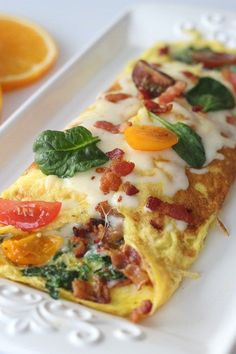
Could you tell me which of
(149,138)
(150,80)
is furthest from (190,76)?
(149,138)

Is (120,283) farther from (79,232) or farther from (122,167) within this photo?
(122,167)

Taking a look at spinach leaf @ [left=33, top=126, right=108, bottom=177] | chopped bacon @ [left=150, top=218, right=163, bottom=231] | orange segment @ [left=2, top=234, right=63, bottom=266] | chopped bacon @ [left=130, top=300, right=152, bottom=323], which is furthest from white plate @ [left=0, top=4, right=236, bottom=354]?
spinach leaf @ [left=33, top=126, right=108, bottom=177]

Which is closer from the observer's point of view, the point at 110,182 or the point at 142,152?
the point at 110,182

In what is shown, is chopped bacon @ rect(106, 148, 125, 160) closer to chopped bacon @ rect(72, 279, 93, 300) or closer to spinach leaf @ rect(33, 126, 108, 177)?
spinach leaf @ rect(33, 126, 108, 177)

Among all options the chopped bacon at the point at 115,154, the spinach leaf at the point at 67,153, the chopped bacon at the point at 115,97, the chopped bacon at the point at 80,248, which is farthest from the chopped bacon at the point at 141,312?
the chopped bacon at the point at 115,97

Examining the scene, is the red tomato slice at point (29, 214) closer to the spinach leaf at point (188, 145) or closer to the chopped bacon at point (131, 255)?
the chopped bacon at point (131, 255)

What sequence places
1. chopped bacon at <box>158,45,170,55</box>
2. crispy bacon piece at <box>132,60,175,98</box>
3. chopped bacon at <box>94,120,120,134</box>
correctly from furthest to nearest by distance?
chopped bacon at <box>158,45,170,55</box>
crispy bacon piece at <box>132,60,175,98</box>
chopped bacon at <box>94,120,120,134</box>

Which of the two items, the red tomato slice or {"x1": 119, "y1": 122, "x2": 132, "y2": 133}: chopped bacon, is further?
{"x1": 119, "y1": 122, "x2": 132, "y2": 133}: chopped bacon
